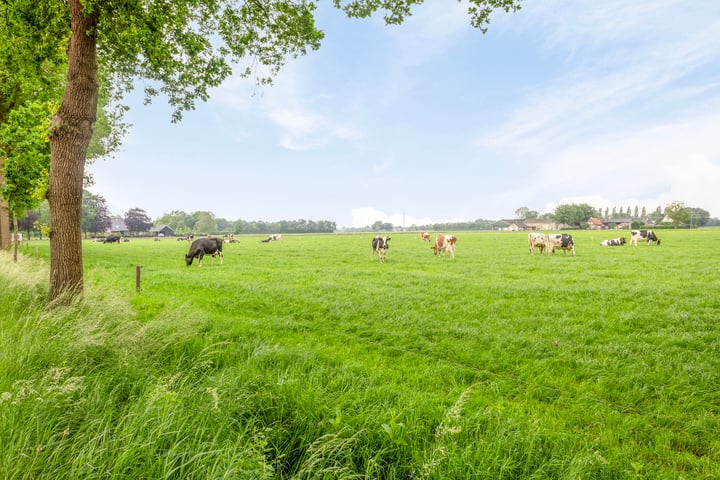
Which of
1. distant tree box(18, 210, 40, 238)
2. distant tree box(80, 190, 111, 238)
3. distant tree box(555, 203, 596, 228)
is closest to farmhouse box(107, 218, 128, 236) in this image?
distant tree box(80, 190, 111, 238)

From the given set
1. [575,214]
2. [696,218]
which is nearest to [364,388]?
[575,214]

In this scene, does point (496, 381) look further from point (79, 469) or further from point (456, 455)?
point (79, 469)

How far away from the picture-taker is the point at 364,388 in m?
4.01

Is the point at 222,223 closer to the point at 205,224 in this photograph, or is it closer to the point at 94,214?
the point at 205,224

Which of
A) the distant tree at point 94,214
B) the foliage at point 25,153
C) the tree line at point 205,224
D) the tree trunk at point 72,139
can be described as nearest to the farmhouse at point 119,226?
the tree line at point 205,224

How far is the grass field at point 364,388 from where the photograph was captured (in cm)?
233

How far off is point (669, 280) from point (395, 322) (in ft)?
37.1

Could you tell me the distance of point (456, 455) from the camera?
8.15 ft

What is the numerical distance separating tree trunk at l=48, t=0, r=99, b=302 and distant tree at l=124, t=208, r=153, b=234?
12827cm

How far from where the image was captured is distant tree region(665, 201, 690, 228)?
86625 millimetres

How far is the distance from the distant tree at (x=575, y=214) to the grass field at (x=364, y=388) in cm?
13526

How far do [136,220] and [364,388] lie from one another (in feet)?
439

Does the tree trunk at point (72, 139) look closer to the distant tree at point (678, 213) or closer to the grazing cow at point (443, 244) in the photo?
the grazing cow at point (443, 244)

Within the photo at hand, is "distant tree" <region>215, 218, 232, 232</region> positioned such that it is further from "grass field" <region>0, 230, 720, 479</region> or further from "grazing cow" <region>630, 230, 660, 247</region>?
"grass field" <region>0, 230, 720, 479</region>
